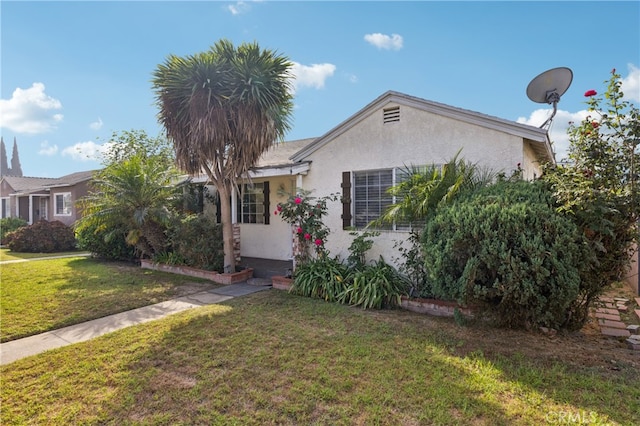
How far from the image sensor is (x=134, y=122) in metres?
21.4

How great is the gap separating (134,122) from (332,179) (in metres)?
18.1

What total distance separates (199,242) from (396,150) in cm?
611

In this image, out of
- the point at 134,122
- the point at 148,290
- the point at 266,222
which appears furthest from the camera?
the point at 134,122

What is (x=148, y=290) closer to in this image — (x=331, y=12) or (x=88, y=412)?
(x=88, y=412)

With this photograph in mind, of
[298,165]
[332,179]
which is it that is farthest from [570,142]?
[298,165]

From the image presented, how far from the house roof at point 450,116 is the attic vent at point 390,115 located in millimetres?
153

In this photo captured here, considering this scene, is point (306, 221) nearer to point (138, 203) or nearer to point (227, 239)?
point (227, 239)

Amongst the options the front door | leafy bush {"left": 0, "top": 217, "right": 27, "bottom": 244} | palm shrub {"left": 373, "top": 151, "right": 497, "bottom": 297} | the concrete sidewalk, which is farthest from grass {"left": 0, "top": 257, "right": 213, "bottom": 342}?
the front door

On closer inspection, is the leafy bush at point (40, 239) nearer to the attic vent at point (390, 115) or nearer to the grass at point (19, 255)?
the grass at point (19, 255)

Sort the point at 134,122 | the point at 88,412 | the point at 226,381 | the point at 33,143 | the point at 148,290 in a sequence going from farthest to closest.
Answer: the point at 134,122 → the point at 33,143 → the point at 148,290 → the point at 226,381 → the point at 88,412

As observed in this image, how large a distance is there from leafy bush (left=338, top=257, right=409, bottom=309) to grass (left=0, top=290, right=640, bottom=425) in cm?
103

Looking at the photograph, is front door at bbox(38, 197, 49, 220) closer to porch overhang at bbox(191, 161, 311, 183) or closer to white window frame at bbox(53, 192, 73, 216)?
white window frame at bbox(53, 192, 73, 216)

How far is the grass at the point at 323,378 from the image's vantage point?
3.23 m

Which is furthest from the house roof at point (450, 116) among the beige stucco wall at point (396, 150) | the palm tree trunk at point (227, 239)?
the palm tree trunk at point (227, 239)
